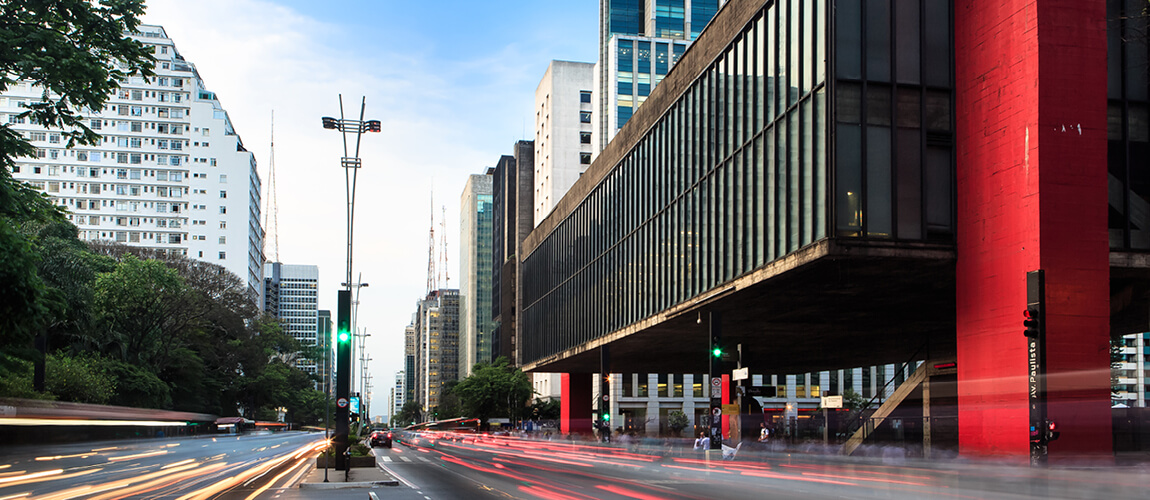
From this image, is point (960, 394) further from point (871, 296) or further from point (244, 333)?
point (244, 333)

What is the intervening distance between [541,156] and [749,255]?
4162 inches

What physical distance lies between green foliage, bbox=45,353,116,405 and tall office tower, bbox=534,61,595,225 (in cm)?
7422

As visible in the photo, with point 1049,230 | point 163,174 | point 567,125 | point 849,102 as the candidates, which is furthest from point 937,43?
point 163,174

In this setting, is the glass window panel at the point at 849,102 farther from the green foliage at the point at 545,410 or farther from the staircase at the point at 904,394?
the green foliage at the point at 545,410

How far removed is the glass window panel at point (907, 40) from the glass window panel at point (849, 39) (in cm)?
116

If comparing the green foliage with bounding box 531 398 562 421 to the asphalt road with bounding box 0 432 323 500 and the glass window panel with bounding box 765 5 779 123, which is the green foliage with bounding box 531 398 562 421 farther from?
the glass window panel with bounding box 765 5 779 123

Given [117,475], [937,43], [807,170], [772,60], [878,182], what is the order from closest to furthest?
1. [878,182]
2. [937,43]
3. [807,170]
4. [772,60]
5. [117,475]

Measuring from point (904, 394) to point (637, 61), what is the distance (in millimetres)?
83453

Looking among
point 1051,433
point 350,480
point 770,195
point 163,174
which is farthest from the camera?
point 163,174

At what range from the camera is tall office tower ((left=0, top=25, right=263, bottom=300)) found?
154500 millimetres

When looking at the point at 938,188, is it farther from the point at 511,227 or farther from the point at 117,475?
the point at 511,227

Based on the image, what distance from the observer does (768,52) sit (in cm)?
3234

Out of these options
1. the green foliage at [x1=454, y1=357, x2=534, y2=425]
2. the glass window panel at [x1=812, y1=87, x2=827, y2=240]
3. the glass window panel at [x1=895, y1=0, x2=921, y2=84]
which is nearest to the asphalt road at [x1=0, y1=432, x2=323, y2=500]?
the glass window panel at [x1=812, y1=87, x2=827, y2=240]

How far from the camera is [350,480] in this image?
29391 mm
